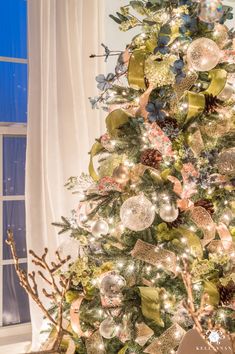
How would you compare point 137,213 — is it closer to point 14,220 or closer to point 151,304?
point 151,304

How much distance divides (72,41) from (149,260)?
1222 mm

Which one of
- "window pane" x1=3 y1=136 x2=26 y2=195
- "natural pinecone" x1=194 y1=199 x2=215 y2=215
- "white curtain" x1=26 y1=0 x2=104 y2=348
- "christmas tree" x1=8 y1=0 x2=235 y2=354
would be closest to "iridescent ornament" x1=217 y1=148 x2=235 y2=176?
"christmas tree" x1=8 y1=0 x2=235 y2=354

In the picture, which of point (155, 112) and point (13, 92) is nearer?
point (155, 112)

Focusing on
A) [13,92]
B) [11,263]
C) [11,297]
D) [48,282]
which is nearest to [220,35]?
[48,282]

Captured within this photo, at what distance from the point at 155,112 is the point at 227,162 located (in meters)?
0.28

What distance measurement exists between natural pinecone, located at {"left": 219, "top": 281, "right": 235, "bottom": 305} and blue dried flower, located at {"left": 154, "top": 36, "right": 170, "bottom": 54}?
801 millimetres

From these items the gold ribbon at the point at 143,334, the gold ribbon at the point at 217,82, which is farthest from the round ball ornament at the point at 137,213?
the gold ribbon at the point at 217,82

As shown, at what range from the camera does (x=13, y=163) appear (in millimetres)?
2148

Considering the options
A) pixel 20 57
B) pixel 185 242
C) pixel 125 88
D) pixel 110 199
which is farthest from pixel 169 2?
pixel 20 57

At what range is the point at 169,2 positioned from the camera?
56.9 inches

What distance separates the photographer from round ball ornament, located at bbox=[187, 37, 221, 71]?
4.36 ft

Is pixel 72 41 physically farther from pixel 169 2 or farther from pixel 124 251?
pixel 124 251

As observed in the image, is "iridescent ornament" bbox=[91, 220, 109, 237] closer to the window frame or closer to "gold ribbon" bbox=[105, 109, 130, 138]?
"gold ribbon" bbox=[105, 109, 130, 138]

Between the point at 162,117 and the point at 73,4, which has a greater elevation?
the point at 73,4
